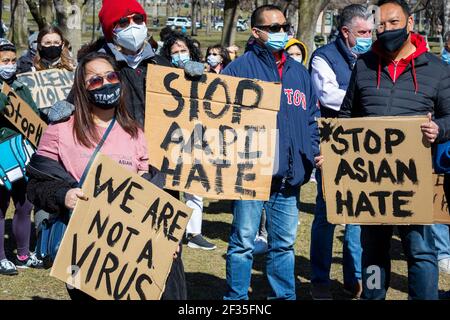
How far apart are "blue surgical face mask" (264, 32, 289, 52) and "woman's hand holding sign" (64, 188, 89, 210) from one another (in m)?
2.01

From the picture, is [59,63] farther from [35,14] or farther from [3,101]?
[35,14]

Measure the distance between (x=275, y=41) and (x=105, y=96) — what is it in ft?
5.40

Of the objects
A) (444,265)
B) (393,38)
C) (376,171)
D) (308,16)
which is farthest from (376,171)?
(308,16)

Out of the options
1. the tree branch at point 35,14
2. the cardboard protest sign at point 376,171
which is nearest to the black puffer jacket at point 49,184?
the cardboard protest sign at point 376,171

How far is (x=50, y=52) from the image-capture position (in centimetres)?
788

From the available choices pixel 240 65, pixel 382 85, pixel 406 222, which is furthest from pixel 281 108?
pixel 406 222

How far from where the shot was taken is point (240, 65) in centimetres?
550

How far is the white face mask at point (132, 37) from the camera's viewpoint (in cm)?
484

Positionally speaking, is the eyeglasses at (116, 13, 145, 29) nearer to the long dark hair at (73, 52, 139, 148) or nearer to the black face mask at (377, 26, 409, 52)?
the long dark hair at (73, 52, 139, 148)

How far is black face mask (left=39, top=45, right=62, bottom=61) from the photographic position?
7.87m

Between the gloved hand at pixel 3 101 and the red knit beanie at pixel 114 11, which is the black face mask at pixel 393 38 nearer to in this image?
the red knit beanie at pixel 114 11
